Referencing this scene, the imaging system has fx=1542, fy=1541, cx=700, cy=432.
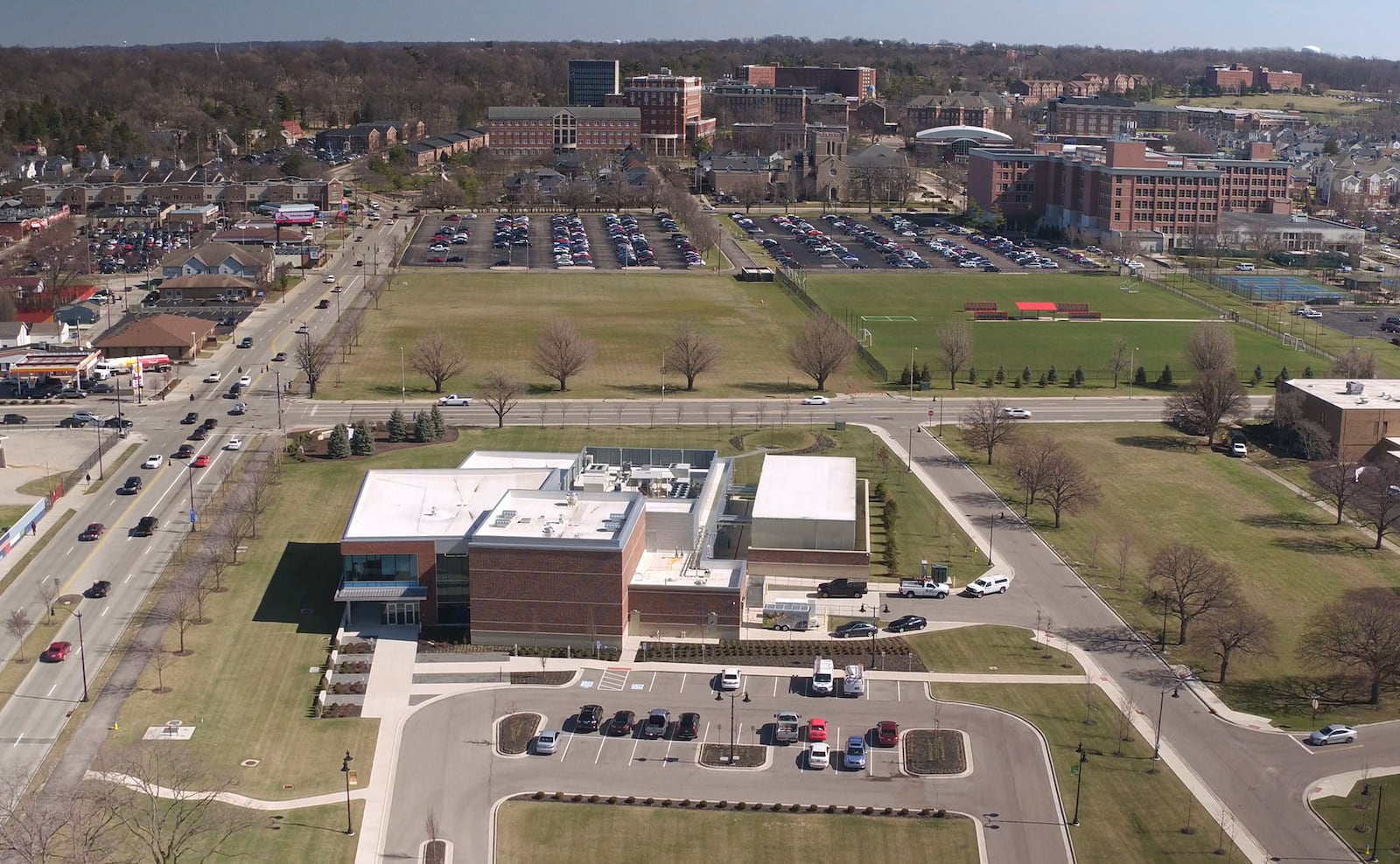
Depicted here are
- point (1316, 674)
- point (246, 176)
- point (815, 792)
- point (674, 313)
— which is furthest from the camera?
point (246, 176)

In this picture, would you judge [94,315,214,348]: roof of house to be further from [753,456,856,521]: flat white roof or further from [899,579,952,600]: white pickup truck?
[899,579,952,600]: white pickup truck

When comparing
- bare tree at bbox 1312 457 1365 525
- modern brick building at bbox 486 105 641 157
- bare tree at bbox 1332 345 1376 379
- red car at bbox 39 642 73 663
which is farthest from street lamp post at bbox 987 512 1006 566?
modern brick building at bbox 486 105 641 157

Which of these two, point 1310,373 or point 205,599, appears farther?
point 1310,373

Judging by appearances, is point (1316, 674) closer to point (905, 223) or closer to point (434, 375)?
point (434, 375)

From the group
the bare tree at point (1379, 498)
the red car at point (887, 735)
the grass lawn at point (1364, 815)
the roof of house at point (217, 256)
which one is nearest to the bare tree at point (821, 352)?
the bare tree at point (1379, 498)

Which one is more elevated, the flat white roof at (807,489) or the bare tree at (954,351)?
the bare tree at (954,351)

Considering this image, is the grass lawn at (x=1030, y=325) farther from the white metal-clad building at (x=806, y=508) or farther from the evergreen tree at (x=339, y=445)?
the evergreen tree at (x=339, y=445)

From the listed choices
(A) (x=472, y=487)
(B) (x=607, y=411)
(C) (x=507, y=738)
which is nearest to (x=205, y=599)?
(A) (x=472, y=487)

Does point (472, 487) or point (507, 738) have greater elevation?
point (472, 487)
